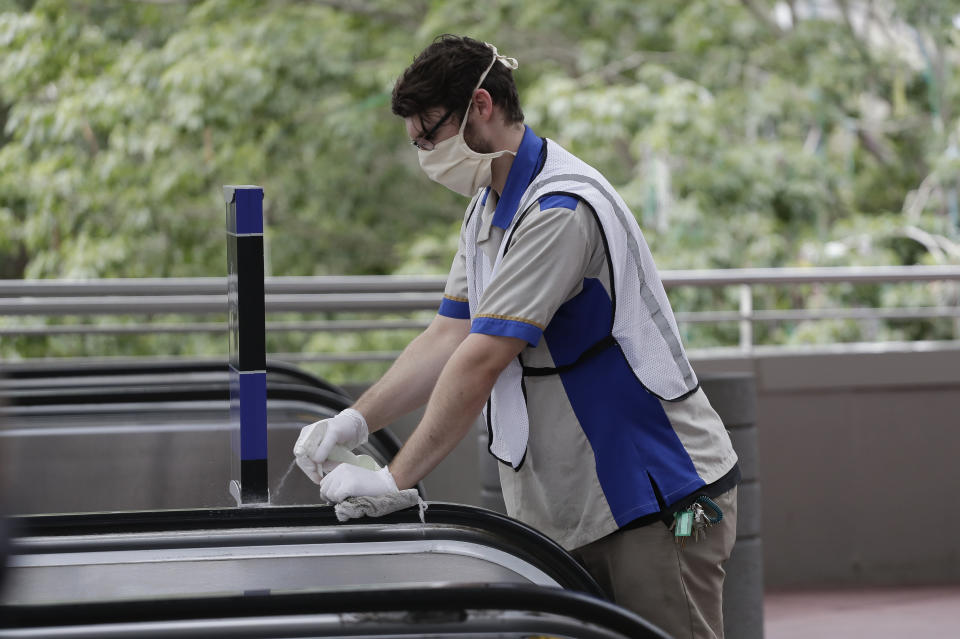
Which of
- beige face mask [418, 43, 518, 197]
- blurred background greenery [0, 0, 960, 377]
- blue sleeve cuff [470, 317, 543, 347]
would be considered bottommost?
blue sleeve cuff [470, 317, 543, 347]

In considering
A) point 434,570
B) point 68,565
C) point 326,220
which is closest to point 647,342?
point 434,570

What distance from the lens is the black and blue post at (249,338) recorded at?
8.48ft

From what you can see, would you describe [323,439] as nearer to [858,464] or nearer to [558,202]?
[558,202]

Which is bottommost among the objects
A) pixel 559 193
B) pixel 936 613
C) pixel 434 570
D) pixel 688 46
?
pixel 936 613

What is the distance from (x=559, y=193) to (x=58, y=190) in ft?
27.5

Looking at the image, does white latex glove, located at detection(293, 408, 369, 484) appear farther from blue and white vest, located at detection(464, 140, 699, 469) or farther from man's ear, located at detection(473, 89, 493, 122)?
man's ear, located at detection(473, 89, 493, 122)

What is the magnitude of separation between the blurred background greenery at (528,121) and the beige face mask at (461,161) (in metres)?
6.59

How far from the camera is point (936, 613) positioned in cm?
532

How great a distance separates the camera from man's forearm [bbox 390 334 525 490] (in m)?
2.31

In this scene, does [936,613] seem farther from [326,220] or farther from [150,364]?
[326,220]

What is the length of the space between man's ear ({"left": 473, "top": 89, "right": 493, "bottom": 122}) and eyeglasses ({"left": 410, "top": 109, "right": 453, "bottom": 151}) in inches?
2.2

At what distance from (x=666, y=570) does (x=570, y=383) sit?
1.39 ft

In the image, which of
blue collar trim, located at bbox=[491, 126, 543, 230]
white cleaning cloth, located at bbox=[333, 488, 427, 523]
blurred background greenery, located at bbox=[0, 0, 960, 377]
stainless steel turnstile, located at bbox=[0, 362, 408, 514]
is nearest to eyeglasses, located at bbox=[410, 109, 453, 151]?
blue collar trim, located at bbox=[491, 126, 543, 230]

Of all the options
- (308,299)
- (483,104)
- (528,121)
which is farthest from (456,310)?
(528,121)
